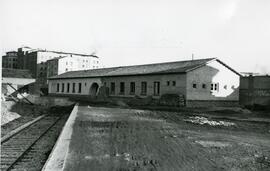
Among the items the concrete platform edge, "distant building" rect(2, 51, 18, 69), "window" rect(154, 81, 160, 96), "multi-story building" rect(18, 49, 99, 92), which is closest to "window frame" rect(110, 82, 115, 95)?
"window" rect(154, 81, 160, 96)

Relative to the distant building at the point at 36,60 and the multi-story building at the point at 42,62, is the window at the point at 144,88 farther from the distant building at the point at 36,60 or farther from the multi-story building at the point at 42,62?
the distant building at the point at 36,60

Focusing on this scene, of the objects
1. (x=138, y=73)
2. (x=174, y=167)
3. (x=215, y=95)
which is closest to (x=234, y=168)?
(x=174, y=167)

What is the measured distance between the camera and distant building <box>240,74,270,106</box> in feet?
81.9

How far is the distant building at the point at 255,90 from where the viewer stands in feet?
81.9

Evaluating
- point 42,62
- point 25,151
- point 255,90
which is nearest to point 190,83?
point 255,90

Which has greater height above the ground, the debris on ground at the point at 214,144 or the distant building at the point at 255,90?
the distant building at the point at 255,90

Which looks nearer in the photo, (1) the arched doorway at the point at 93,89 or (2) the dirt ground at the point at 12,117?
(2) the dirt ground at the point at 12,117

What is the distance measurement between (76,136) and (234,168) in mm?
4734

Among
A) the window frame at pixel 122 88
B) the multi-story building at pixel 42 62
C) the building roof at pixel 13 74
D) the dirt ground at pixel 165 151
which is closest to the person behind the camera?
the dirt ground at pixel 165 151

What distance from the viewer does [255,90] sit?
26.0 metres

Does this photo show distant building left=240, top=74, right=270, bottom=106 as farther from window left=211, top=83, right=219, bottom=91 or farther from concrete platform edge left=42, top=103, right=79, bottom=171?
concrete platform edge left=42, top=103, right=79, bottom=171

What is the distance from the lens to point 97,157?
6074 millimetres

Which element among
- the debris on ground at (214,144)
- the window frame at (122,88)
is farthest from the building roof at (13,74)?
the debris on ground at (214,144)

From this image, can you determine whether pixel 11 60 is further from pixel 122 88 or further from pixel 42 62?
pixel 122 88
